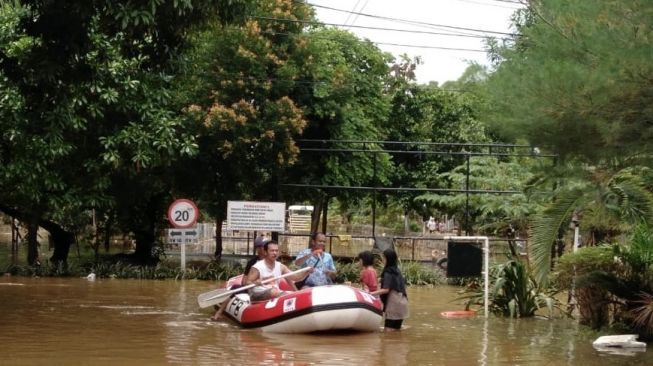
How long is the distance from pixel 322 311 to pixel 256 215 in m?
10.7

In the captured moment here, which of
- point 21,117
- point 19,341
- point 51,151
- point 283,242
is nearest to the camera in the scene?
point 19,341

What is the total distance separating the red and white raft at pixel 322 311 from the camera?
43.7 ft

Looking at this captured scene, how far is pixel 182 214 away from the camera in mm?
23391

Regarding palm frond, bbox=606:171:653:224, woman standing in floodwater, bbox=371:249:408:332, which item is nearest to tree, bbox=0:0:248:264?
woman standing in floodwater, bbox=371:249:408:332

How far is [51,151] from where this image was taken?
20062mm

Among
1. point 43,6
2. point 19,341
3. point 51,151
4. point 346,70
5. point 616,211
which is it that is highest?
point 346,70

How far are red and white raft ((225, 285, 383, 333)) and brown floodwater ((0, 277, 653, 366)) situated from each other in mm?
193

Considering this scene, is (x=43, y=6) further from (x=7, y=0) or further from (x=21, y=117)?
(x=21, y=117)

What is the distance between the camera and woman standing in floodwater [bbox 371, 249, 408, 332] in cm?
1418

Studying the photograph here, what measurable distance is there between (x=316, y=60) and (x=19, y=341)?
1445 centimetres

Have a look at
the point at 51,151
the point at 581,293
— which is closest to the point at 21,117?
the point at 51,151

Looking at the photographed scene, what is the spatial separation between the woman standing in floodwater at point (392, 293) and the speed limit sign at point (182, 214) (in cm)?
994

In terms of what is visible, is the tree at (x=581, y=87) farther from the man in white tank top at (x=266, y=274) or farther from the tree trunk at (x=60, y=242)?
the tree trunk at (x=60, y=242)

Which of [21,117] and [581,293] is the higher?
[21,117]
